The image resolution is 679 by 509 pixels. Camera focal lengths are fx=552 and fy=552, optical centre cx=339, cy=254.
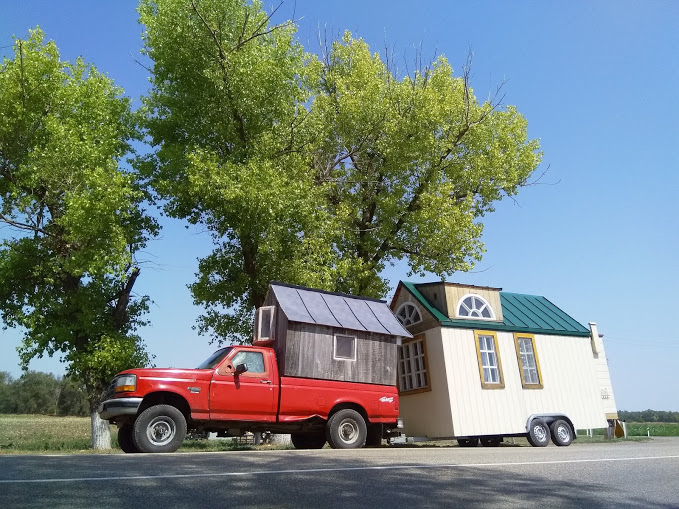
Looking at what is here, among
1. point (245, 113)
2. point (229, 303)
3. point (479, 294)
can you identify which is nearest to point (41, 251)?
point (229, 303)

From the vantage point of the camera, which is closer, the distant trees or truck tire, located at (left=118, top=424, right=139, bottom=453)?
truck tire, located at (left=118, top=424, right=139, bottom=453)

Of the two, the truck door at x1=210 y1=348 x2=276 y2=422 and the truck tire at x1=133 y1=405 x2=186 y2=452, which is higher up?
the truck door at x1=210 y1=348 x2=276 y2=422

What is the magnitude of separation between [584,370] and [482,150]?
32.6ft

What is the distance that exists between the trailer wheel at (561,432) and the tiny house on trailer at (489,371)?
30 mm

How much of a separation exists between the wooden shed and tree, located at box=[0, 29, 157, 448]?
681cm

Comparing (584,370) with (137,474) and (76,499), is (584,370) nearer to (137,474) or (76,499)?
(137,474)

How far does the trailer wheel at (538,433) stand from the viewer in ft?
53.3

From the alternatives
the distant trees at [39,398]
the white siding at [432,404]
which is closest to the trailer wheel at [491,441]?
the white siding at [432,404]

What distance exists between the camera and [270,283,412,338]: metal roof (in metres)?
13.6

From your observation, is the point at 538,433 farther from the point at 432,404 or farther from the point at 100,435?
the point at 100,435

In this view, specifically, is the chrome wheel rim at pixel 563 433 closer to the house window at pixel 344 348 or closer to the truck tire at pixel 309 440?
the house window at pixel 344 348

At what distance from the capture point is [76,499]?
4.63 metres

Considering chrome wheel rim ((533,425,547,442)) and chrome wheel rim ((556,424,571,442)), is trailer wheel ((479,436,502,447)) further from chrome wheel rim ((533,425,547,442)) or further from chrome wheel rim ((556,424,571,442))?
chrome wheel rim ((556,424,571,442))

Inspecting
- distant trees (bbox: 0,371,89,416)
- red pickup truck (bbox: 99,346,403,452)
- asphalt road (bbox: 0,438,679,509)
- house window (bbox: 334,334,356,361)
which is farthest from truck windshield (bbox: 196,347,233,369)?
distant trees (bbox: 0,371,89,416)
